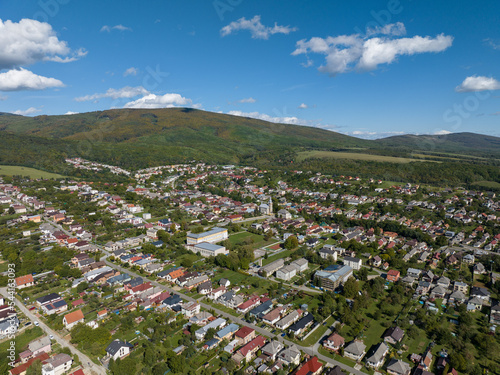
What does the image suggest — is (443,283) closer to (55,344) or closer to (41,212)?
(55,344)

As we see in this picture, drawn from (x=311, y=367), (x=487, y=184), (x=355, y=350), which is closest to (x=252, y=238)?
(x=355, y=350)

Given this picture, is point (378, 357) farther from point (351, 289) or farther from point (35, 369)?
point (35, 369)

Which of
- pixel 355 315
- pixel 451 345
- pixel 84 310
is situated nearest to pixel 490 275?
pixel 451 345

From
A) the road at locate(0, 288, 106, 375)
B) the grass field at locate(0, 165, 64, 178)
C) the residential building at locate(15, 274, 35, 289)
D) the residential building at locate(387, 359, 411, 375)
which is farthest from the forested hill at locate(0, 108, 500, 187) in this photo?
the residential building at locate(387, 359, 411, 375)

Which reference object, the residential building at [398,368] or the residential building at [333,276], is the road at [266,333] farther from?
the residential building at [333,276]

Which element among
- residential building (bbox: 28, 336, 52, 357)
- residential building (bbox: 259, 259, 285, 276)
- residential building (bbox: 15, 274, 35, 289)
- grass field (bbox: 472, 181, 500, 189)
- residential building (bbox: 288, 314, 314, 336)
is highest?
grass field (bbox: 472, 181, 500, 189)

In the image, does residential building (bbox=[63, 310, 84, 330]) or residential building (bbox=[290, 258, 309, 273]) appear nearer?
residential building (bbox=[63, 310, 84, 330])

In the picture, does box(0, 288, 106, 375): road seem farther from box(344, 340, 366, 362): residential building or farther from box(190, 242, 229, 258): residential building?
box(190, 242, 229, 258): residential building
